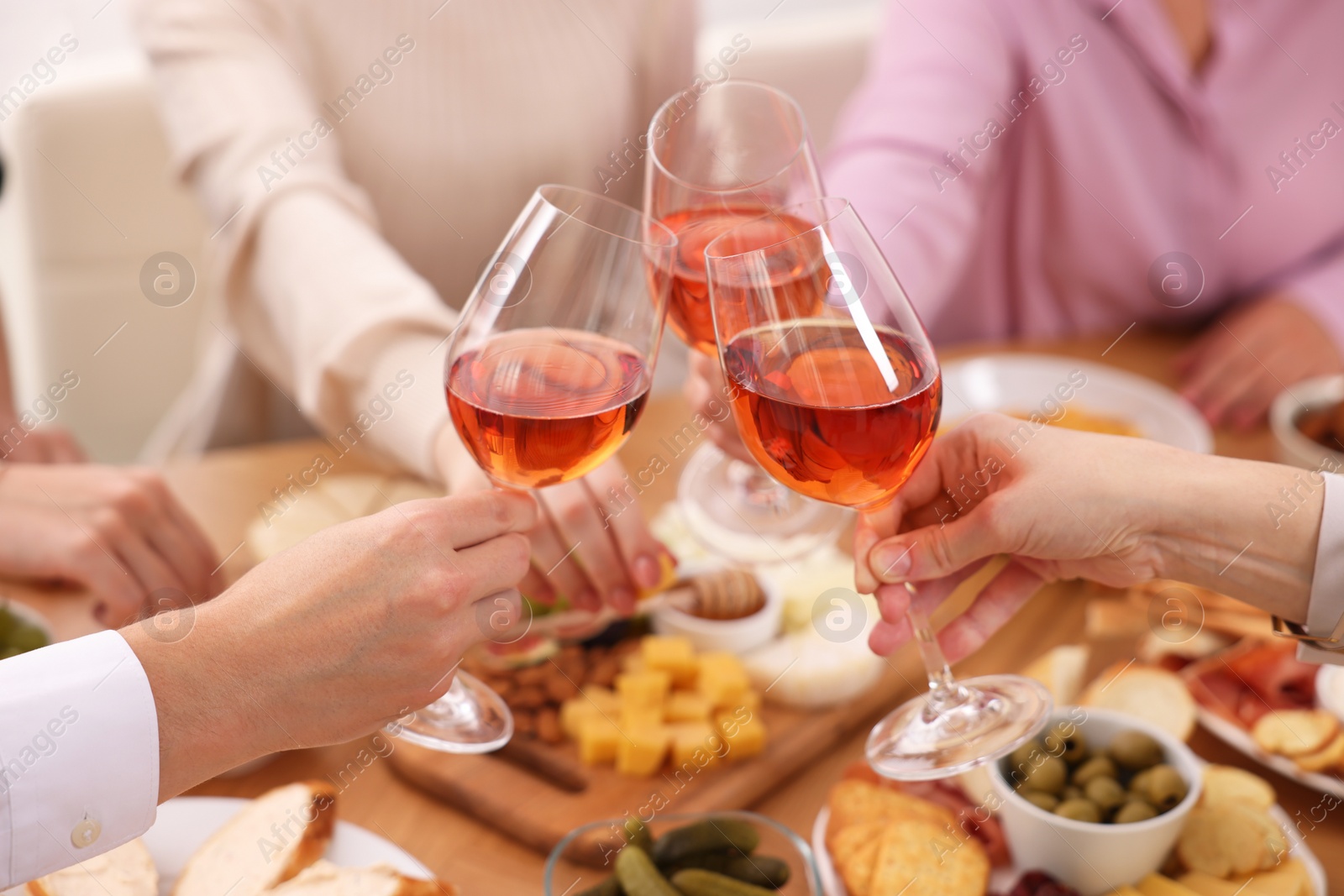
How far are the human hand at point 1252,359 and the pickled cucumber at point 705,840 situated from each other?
124cm

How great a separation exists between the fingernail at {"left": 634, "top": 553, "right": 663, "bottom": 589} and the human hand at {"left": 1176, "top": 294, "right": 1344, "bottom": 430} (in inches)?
42.1

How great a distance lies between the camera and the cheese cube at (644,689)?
120 cm

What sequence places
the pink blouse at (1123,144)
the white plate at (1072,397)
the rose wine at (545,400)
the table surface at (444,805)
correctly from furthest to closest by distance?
the pink blouse at (1123,144) < the white plate at (1072,397) < the table surface at (444,805) < the rose wine at (545,400)

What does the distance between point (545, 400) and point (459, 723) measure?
29 centimetres

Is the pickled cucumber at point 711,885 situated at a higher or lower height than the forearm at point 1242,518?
lower

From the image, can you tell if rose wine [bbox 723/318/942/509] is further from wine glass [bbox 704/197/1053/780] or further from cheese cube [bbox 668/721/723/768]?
cheese cube [bbox 668/721/723/768]

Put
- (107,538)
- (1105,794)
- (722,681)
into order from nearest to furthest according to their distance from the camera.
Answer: (1105,794) → (722,681) → (107,538)

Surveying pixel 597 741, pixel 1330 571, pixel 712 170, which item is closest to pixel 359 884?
pixel 597 741

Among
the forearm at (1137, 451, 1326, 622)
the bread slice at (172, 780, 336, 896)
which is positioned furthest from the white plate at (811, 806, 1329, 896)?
the bread slice at (172, 780, 336, 896)

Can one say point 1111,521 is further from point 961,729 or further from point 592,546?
point 592,546

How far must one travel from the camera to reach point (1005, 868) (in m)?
1.01

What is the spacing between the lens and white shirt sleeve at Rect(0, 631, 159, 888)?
0.74 metres

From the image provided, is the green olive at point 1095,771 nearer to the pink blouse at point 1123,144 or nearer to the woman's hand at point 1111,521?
the woman's hand at point 1111,521

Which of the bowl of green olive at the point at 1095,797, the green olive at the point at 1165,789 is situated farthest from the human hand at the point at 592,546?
the green olive at the point at 1165,789
